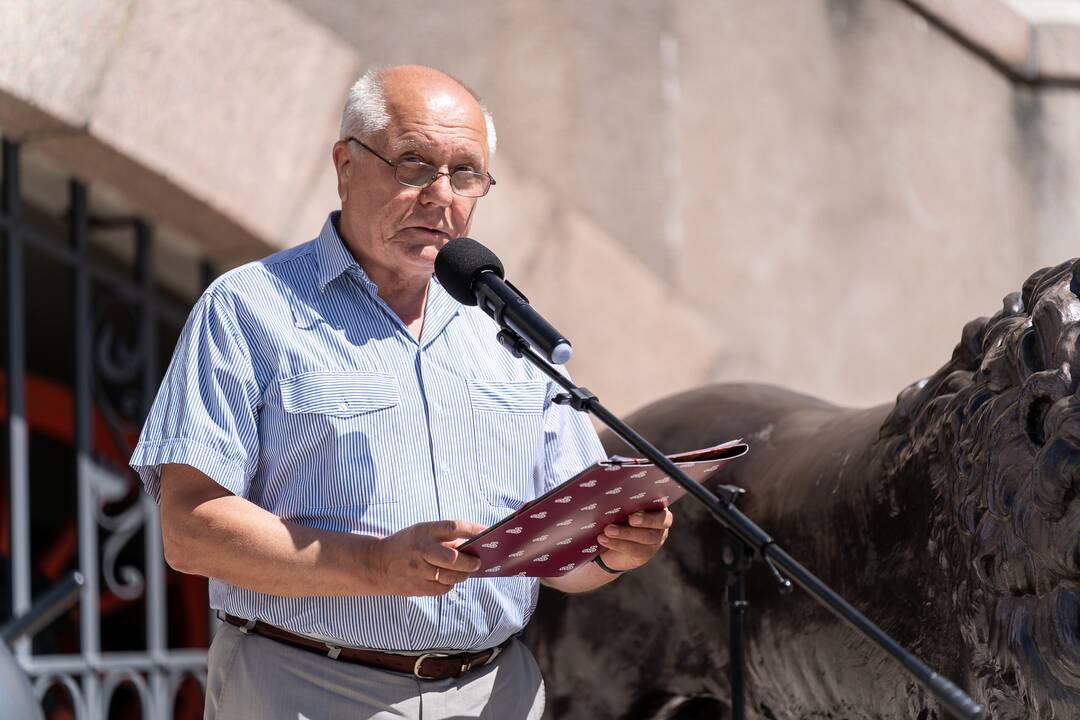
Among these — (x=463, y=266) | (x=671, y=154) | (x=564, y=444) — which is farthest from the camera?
(x=671, y=154)

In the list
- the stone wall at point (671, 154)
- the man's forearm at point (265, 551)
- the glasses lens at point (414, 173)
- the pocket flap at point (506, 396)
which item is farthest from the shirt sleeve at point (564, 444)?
the stone wall at point (671, 154)

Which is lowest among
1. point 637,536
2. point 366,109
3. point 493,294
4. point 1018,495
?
point 637,536

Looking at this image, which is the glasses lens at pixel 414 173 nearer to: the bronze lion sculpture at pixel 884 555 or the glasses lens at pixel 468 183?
the glasses lens at pixel 468 183

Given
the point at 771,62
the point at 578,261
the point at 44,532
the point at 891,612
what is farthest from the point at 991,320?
the point at 44,532

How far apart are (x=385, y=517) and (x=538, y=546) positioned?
0.26 meters

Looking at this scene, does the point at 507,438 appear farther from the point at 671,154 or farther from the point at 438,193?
the point at 671,154

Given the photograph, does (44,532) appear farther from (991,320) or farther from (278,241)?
(991,320)

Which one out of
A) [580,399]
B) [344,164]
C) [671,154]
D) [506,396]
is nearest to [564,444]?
[506,396]

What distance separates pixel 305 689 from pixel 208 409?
423 millimetres

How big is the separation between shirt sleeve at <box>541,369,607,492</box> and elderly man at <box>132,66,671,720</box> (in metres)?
0.05

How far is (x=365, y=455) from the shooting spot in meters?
2.16

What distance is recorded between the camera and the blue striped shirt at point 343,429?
211 centimetres

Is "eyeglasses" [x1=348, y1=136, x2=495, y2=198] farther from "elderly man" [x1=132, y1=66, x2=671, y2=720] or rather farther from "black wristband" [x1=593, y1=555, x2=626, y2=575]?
"black wristband" [x1=593, y1=555, x2=626, y2=575]

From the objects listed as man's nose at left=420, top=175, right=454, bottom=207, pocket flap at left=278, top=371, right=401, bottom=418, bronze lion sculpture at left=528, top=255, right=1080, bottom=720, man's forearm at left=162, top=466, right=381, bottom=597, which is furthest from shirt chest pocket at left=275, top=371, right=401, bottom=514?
bronze lion sculpture at left=528, top=255, right=1080, bottom=720
